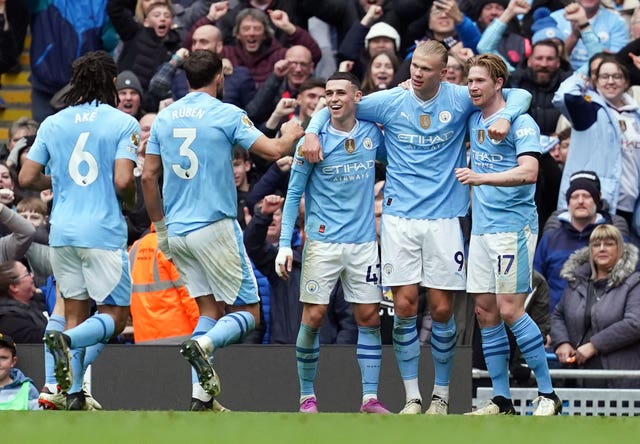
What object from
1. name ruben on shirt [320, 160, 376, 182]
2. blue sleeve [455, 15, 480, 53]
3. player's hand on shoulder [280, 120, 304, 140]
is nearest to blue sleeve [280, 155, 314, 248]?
name ruben on shirt [320, 160, 376, 182]

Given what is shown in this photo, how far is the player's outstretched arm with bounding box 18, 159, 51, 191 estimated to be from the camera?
36.4ft

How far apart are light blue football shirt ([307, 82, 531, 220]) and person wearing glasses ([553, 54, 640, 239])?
3270 mm

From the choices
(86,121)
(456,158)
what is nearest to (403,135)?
(456,158)

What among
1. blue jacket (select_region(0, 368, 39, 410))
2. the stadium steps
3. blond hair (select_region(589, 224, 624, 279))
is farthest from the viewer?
the stadium steps

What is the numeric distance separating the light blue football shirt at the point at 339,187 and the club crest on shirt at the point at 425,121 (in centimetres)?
38

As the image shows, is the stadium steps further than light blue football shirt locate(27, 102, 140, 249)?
Yes

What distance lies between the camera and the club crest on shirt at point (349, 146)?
37.2 ft

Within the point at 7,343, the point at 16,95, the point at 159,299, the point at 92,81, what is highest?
the point at 92,81

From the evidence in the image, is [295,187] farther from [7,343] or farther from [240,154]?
[240,154]

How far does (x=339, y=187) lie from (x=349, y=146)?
285 millimetres

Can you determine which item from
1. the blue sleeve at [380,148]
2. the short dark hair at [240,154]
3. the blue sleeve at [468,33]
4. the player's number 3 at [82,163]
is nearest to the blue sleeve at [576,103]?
the blue sleeve at [468,33]

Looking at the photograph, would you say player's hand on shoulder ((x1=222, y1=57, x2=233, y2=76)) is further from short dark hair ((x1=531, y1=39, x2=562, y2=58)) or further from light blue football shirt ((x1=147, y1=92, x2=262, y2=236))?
light blue football shirt ((x1=147, y1=92, x2=262, y2=236))

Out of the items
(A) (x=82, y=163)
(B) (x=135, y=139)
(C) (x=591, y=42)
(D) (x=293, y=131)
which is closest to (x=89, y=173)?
(A) (x=82, y=163)

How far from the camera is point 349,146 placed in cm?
1135
